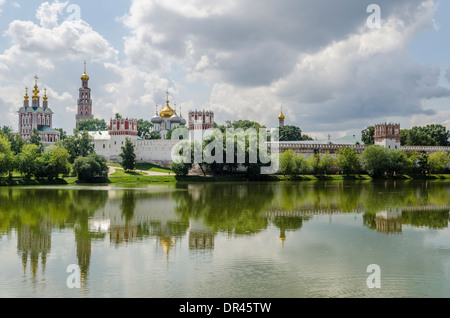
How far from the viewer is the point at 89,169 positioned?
165 ft

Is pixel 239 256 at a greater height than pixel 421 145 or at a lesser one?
lesser

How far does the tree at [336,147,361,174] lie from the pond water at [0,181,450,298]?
40.5 m

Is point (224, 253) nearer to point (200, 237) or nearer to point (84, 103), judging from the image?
point (200, 237)

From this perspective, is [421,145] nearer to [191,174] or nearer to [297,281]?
[191,174]

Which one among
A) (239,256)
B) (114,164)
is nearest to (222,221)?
(239,256)

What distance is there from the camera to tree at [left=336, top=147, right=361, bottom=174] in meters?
63.3

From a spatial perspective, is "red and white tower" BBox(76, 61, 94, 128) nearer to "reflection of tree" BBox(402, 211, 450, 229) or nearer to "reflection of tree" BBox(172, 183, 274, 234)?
"reflection of tree" BBox(172, 183, 274, 234)

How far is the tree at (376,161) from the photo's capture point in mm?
61438

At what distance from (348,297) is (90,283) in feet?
18.7

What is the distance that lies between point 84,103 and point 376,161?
66684mm

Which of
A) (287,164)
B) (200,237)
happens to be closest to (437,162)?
(287,164)
